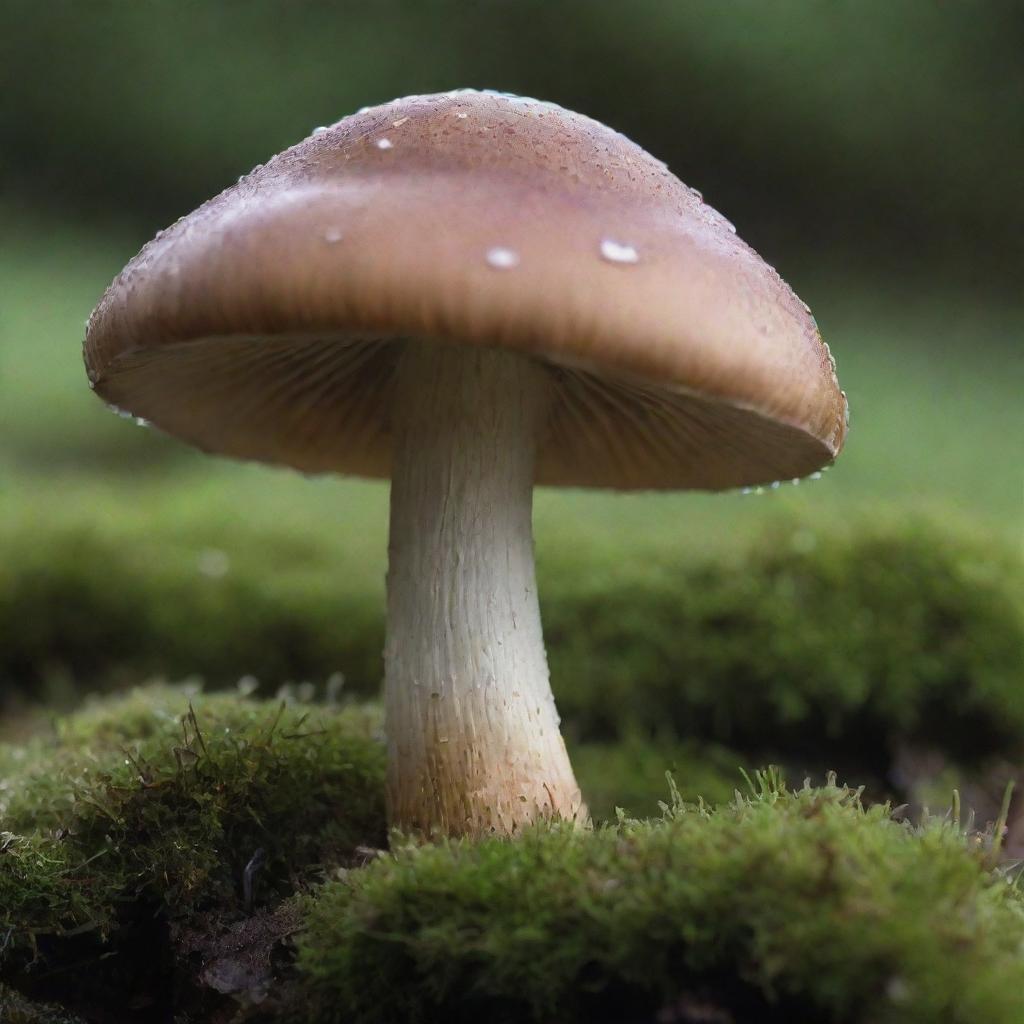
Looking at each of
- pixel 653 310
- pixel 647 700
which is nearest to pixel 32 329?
pixel 647 700

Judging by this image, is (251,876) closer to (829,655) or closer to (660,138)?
(829,655)

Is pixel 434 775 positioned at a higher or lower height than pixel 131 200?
lower

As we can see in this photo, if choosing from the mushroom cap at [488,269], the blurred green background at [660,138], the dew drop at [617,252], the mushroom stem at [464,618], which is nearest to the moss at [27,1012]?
the mushroom stem at [464,618]

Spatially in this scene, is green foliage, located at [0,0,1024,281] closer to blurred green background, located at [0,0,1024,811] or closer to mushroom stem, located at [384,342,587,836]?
blurred green background, located at [0,0,1024,811]

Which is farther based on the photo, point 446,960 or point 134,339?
point 134,339

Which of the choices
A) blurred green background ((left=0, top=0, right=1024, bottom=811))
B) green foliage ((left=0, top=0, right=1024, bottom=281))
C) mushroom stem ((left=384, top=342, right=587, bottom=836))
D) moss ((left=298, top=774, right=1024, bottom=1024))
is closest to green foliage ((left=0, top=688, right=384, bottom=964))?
mushroom stem ((left=384, top=342, right=587, bottom=836))

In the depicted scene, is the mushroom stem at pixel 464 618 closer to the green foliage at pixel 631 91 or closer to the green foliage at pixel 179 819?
the green foliage at pixel 179 819

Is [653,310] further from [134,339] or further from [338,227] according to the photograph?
[134,339]
